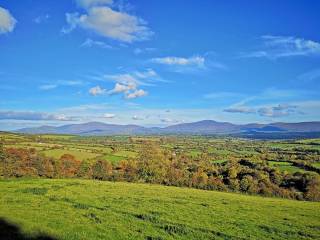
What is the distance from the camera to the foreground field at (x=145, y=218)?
74.7 feet

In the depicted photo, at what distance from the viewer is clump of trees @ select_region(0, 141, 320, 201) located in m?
77.8

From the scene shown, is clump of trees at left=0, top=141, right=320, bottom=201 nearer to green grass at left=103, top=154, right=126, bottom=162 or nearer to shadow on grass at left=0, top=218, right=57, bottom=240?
green grass at left=103, top=154, right=126, bottom=162

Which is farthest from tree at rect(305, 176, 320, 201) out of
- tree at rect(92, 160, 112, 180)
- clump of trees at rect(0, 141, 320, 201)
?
tree at rect(92, 160, 112, 180)

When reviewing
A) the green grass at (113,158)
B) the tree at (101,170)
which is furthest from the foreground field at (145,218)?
the green grass at (113,158)

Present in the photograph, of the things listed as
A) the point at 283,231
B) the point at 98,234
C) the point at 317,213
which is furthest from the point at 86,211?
the point at 317,213

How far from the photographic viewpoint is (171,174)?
3649 inches

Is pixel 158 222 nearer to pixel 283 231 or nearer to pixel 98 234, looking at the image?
pixel 98 234

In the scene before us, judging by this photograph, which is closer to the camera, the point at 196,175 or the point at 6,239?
the point at 6,239

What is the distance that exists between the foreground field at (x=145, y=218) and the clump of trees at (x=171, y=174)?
4197cm

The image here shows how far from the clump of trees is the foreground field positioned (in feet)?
138

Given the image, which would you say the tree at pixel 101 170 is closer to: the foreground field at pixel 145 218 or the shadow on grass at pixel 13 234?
the foreground field at pixel 145 218

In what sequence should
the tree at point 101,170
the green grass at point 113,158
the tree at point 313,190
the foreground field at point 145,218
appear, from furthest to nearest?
the green grass at point 113,158 → the tree at point 101,170 → the tree at point 313,190 → the foreground field at point 145,218

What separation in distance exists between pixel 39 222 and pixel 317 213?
85.4 feet

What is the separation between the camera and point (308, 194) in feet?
235
